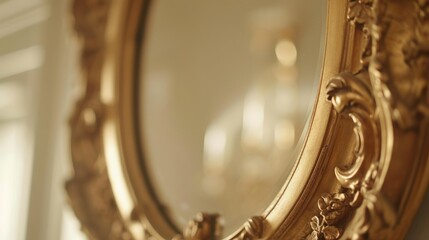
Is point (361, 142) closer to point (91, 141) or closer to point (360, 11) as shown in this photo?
point (360, 11)

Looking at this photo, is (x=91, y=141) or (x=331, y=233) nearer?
(x=331, y=233)

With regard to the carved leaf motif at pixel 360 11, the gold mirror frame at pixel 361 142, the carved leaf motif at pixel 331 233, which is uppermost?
the carved leaf motif at pixel 360 11

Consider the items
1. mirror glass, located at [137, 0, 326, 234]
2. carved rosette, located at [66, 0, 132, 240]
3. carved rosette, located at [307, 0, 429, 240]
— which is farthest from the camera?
carved rosette, located at [66, 0, 132, 240]

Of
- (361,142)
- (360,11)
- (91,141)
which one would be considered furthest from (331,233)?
(91,141)

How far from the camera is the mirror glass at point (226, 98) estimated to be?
30.0 inches

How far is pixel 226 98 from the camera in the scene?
86 cm

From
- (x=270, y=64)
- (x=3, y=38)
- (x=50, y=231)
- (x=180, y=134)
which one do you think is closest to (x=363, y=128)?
(x=270, y=64)

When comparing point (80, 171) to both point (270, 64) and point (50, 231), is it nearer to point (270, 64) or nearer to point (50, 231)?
point (50, 231)

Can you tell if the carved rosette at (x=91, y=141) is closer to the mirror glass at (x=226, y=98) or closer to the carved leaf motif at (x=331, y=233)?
the mirror glass at (x=226, y=98)

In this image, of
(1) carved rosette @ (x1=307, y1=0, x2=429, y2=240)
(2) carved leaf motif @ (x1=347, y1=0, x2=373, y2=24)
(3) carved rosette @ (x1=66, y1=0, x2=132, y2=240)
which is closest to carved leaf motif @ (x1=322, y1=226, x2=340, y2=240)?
(1) carved rosette @ (x1=307, y1=0, x2=429, y2=240)

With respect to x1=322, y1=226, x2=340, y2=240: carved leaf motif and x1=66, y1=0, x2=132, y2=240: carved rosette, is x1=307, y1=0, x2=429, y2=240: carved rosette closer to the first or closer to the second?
x1=322, y1=226, x2=340, y2=240: carved leaf motif

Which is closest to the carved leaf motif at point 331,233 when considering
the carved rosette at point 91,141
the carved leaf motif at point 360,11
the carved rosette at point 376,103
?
the carved rosette at point 376,103

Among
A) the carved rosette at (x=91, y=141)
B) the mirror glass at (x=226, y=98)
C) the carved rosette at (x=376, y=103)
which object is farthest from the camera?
the carved rosette at (x=91, y=141)

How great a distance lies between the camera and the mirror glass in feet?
2.50
